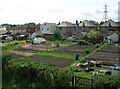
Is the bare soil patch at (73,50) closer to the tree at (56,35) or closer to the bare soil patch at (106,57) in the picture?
the bare soil patch at (106,57)

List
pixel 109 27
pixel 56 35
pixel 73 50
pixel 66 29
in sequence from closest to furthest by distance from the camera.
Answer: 1. pixel 73 50
2. pixel 56 35
3. pixel 109 27
4. pixel 66 29

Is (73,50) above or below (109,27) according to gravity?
below

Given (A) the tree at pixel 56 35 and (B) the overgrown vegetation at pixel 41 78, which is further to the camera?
(A) the tree at pixel 56 35

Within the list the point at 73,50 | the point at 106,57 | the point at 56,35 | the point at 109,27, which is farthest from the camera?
the point at 109,27

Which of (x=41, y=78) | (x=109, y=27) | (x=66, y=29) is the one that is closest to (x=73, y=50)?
(x=41, y=78)

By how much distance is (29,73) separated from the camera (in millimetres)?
12344

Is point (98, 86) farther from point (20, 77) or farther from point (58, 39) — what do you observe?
point (58, 39)

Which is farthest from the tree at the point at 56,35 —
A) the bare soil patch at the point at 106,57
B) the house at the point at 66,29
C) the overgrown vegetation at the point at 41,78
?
the overgrown vegetation at the point at 41,78

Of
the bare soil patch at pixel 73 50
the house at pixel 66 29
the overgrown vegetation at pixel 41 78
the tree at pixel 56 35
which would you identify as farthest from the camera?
the house at pixel 66 29

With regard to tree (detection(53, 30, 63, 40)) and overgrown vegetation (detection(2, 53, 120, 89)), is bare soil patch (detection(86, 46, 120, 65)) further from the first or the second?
tree (detection(53, 30, 63, 40))

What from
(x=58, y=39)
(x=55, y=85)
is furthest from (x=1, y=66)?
(x=58, y=39)

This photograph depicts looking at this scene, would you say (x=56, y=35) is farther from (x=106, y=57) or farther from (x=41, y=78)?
(x=41, y=78)

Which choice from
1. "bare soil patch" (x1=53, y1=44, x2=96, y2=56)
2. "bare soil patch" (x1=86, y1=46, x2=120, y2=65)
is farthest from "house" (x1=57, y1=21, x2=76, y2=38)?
"bare soil patch" (x1=86, y1=46, x2=120, y2=65)

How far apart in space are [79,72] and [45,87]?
5326 millimetres
